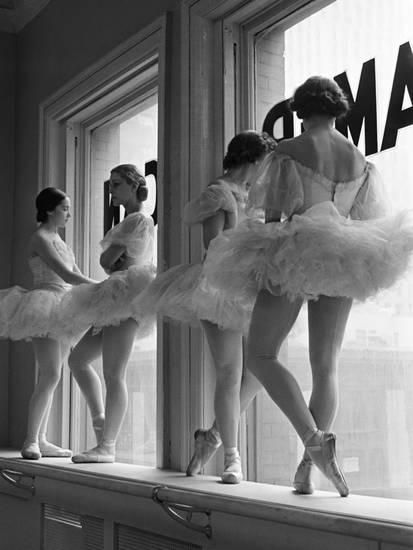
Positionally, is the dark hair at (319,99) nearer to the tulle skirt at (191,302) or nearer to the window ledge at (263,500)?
the tulle skirt at (191,302)

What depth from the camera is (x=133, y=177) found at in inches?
155

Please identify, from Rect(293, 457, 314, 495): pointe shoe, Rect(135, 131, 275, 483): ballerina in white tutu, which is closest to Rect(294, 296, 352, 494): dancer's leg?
Rect(293, 457, 314, 495): pointe shoe

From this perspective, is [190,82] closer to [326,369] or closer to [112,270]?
[112,270]

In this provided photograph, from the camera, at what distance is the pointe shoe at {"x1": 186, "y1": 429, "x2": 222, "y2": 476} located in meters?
3.14

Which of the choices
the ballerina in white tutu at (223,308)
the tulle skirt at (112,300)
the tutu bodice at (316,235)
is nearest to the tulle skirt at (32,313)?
the tulle skirt at (112,300)

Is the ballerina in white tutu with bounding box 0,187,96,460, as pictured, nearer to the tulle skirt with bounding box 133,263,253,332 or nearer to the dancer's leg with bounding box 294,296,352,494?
the tulle skirt with bounding box 133,263,253,332

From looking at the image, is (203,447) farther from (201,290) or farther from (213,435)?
(201,290)

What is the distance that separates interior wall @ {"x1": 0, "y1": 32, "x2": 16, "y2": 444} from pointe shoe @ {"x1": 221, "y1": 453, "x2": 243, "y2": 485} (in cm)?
266

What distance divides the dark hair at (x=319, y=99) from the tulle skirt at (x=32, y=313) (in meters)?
1.91

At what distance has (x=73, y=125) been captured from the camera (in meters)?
5.05

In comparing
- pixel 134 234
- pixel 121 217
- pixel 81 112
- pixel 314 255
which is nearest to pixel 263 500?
pixel 314 255

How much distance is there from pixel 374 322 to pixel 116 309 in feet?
4.24

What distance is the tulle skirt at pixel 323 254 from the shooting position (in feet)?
8.11

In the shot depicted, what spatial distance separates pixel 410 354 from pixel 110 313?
4.85 ft
